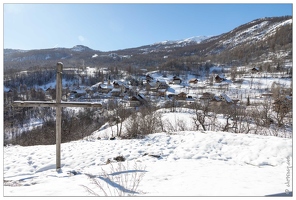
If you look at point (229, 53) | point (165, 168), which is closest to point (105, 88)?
point (165, 168)

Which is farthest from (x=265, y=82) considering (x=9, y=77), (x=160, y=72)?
(x=9, y=77)

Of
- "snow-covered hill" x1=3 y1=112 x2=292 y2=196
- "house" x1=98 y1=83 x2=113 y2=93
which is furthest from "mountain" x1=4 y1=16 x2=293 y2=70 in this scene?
"snow-covered hill" x1=3 y1=112 x2=292 y2=196

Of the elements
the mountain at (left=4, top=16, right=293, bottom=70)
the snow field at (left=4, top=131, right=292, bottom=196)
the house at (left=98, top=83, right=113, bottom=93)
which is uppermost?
the mountain at (left=4, top=16, right=293, bottom=70)

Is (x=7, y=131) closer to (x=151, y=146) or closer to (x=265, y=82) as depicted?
(x=151, y=146)

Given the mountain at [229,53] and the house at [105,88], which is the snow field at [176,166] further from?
the mountain at [229,53]

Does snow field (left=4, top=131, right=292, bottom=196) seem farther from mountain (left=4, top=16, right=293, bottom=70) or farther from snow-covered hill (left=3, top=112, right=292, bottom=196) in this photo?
mountain (left=4, top=16, right=293, bottom=70)

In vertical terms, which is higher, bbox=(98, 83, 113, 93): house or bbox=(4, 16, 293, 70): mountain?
bbox=(4, 16, 293, 70): mountain

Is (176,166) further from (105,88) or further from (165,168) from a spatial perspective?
(105,88)

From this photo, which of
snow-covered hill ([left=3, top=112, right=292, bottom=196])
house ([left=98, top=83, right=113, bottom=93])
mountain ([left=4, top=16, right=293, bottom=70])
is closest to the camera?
snow-covered hill ([left=3, top=112, right=292, bottom=196])
